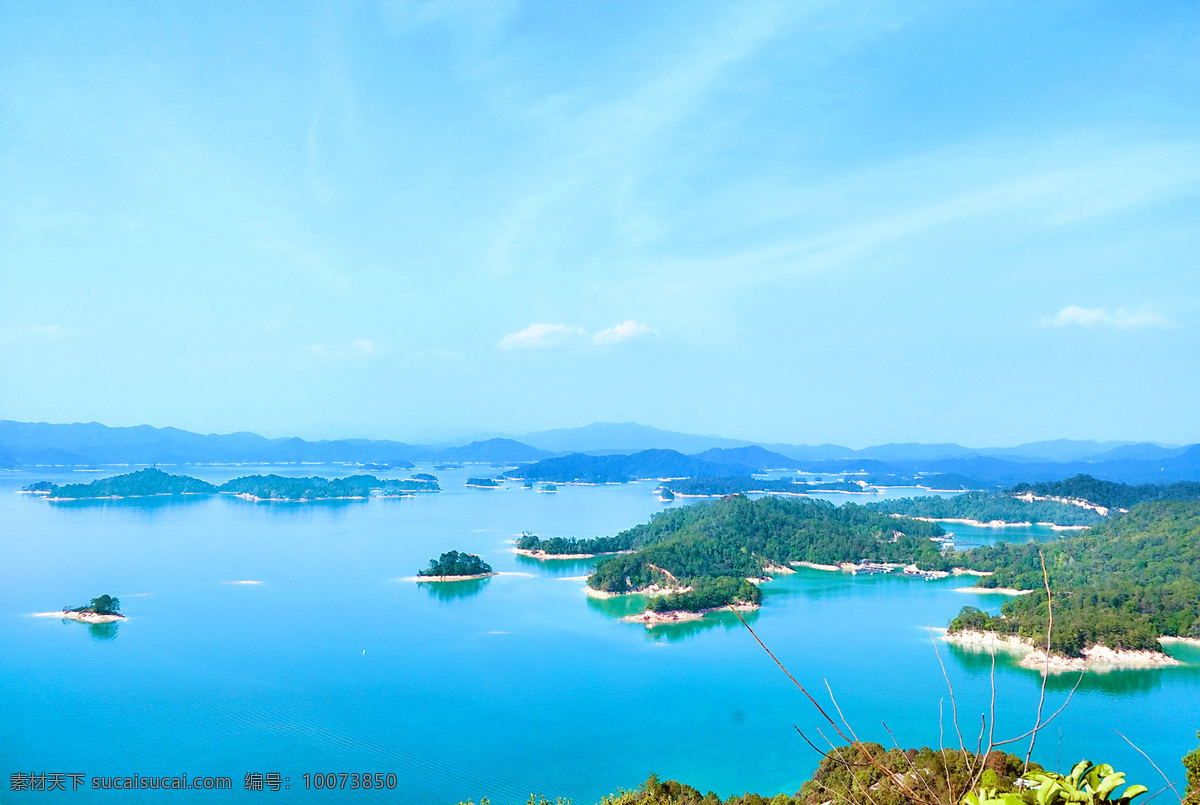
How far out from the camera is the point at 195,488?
182 feet

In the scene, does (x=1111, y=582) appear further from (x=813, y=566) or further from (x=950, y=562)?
(x=813, y=566)

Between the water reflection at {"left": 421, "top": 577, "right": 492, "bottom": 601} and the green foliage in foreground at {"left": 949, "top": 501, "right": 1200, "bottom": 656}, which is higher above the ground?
the green foliage in foreground at {"left": 949, "top": 501, "right": 1200, "bottom": 656}

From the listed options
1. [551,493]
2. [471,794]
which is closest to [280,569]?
[471,794]

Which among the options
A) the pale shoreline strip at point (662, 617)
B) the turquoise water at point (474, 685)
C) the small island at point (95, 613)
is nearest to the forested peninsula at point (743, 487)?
the turquoise water at point (474, 685)

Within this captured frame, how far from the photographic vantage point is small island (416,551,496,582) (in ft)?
81.6

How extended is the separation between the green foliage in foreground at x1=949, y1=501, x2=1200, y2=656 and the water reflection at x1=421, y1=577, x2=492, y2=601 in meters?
13.5

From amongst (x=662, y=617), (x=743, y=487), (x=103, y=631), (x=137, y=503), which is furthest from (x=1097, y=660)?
(x=137, y=503)

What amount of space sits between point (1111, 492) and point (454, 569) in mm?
37597

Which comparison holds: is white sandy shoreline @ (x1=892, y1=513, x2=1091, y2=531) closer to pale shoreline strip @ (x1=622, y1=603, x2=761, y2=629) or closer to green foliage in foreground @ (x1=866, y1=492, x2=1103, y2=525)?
green foliage in foreground @ (x1=866, y1=492, x2=1103, y2=525)

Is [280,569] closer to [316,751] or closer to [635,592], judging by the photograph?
[635,592]

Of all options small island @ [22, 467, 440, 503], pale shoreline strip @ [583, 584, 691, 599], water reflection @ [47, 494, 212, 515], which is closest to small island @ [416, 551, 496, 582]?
pale shoreline strip @ [583, 584, 691, 599]

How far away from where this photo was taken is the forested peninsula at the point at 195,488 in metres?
50.1

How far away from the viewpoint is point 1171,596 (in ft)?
61.2

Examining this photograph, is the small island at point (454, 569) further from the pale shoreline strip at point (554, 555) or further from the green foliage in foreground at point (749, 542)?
the green foliage in foreground at point (749, 542)
